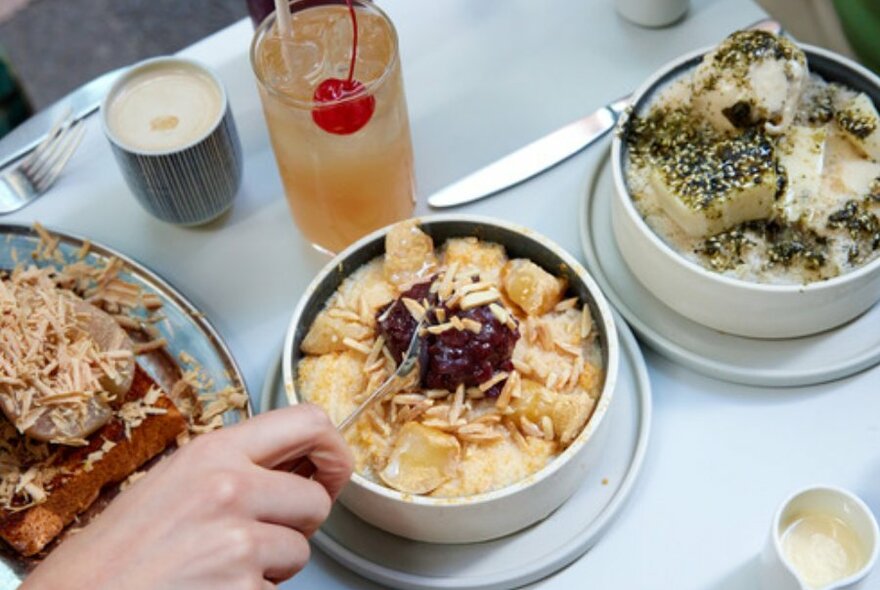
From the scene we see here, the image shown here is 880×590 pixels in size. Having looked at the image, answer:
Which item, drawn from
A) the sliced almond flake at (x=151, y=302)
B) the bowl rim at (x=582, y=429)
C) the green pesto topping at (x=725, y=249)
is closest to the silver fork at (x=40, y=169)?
the sliced almond flake at (x=151, y=302)

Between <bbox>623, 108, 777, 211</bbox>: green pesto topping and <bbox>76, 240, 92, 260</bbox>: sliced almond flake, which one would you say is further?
<bbox>76, 240, 92, 260</bbox>: sliced almond flake

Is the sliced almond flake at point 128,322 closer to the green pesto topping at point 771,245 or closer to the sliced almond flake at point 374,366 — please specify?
the sliced almond flake at point 374,366

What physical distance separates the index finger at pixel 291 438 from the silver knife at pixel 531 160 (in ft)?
1.82

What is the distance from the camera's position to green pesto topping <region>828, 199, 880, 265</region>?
1.26 metres

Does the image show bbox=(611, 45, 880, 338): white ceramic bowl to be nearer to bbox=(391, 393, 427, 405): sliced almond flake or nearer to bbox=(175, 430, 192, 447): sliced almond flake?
bbox=(391, 393, 427, 405): sliced almond flake

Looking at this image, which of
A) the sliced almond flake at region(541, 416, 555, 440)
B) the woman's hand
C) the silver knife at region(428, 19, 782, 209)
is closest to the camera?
the woman's hand

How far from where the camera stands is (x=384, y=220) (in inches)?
56.4

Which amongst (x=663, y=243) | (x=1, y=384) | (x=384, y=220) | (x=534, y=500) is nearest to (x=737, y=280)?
(x=663, y=243)

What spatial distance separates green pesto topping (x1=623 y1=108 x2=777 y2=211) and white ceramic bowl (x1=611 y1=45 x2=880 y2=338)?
29mm

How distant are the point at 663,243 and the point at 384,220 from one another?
1.27 ft

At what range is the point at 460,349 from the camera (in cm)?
117

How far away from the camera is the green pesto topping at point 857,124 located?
1.32 metres

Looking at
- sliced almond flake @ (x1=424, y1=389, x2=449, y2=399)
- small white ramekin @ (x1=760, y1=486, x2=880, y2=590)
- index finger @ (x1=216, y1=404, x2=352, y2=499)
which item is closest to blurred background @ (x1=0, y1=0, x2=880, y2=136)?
sliced almond flake @ (x1=424, y1=389, x2=449, y2=399)

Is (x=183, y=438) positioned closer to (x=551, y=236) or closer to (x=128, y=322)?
(x=128, y=322)
